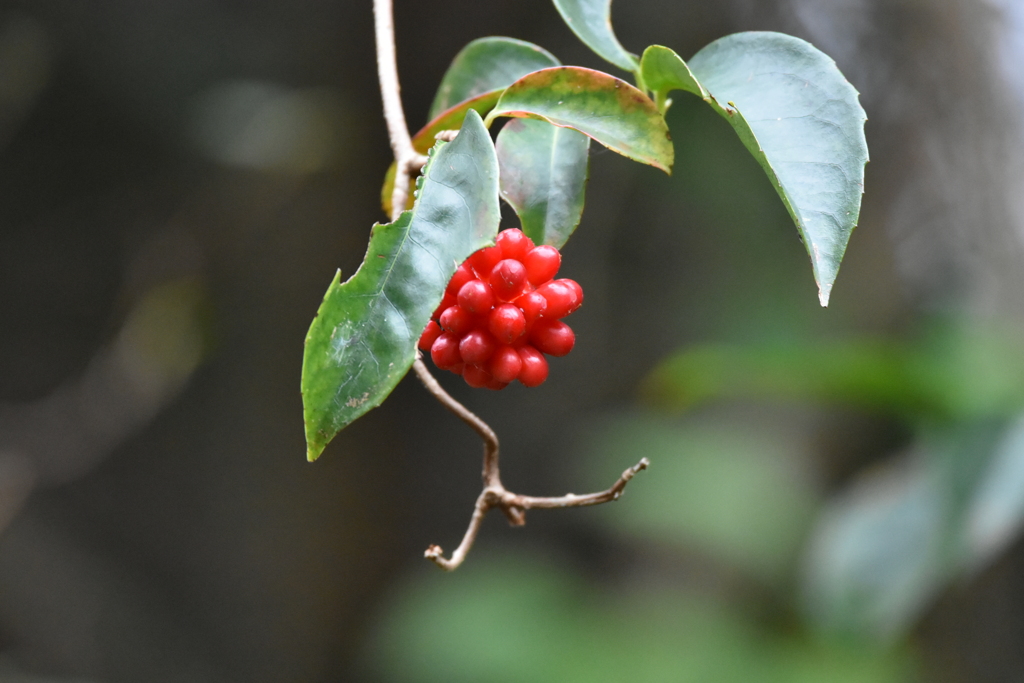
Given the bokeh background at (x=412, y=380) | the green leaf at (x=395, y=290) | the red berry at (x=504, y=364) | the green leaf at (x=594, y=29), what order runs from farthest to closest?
the bokeh background at (x=412, y=380) → the green leaf at (x=594, y=29) → the red berry at (x=504, y=364) → the green leaf at (x=395, y=290)

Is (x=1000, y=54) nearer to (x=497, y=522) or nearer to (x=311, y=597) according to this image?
(x=497, y=522)

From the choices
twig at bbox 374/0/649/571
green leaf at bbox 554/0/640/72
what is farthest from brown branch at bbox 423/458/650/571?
green leaf at bbox 554/0/640/72

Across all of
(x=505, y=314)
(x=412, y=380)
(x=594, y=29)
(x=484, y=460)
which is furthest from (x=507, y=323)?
(x=412, y=380)

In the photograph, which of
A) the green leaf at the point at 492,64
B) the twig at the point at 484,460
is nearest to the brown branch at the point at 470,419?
the twig at the point at 484,460

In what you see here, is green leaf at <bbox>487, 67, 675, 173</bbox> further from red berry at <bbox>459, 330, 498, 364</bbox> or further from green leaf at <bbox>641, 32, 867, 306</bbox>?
red berry at <bbox>459, 330, 498, 364</bbox>

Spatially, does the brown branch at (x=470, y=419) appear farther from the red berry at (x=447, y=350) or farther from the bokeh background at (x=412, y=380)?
the bokeh background at (x=412, y=380)

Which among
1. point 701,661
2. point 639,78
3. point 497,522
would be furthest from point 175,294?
point 639,78
